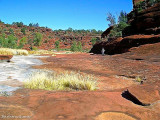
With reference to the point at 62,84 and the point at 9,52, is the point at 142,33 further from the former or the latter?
the point at 62,84

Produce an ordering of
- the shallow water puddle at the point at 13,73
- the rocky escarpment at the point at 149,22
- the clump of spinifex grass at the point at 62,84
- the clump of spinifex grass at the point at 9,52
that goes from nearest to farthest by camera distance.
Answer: the shallow water puddle at the point at 13,73
the clump of spinifex grass at the point at 62,84
the clump of spinifex grass at the point at 9,52
the rocky escarpment at the point at 149,22

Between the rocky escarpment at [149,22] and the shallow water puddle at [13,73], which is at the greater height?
the rocky escarpment at [149,22]

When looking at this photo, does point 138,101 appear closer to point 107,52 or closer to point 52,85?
point 52,85

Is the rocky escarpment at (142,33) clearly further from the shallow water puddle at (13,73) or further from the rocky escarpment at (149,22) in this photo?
the shallow water puddle at (13,73)

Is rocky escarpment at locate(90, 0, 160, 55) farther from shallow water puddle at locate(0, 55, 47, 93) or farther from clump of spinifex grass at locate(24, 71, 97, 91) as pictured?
clump of spinifex grass at locate(24, 71, 97, 91)

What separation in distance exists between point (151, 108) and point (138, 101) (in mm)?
320

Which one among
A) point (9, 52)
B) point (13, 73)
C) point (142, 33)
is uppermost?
point (142, 33)

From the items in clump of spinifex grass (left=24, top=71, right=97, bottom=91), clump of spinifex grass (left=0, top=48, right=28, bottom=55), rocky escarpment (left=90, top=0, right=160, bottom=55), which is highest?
rocky escarpment (left=90, top=0, right=160, bottom=55)

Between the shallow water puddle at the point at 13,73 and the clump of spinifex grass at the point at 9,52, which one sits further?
the clump of spinifex grass at the point at 9,52

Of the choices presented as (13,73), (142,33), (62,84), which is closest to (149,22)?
(142,33)

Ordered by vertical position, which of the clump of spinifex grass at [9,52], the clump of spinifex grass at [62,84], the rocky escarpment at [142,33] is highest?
the rocky escarpment at [142,33]

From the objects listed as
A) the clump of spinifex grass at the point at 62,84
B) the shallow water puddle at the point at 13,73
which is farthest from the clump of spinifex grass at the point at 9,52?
the clump of spinifex grass at the point at 62,84

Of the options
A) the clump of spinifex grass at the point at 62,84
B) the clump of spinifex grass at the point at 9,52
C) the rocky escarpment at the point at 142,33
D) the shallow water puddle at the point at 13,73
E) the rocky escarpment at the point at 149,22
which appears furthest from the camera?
the rocky escarpment at the point at 149,22

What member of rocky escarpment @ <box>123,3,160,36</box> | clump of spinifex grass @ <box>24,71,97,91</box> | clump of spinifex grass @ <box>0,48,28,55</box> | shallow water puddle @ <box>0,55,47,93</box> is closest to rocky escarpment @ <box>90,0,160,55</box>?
rocky escarpment @ <box>123,3,160,36</box>
